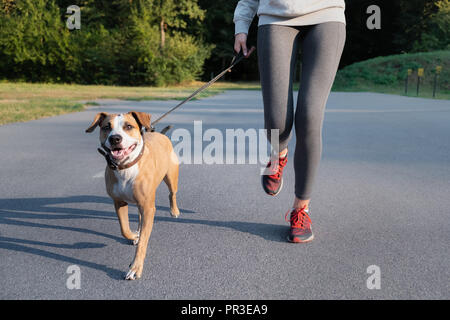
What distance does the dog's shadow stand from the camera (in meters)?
2.62

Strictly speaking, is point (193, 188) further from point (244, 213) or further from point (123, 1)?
point (123, 1)

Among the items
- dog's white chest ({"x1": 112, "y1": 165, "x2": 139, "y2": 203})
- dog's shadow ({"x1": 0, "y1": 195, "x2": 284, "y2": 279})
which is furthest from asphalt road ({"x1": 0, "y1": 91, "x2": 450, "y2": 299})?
dog's white chest ({"x1": 112, "y1": 165, "x2": 139, "y2": 203})

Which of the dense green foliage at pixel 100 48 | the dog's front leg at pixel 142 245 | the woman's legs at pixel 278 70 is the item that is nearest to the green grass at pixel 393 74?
the dense green foliage at pixel 100 48

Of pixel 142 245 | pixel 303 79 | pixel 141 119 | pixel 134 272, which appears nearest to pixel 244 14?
pixel 303 79

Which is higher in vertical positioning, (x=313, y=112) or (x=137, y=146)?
(x=313, y=112)

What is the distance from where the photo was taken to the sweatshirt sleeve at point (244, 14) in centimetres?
311

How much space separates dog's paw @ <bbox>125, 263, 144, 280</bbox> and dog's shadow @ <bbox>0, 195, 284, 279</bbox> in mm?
58

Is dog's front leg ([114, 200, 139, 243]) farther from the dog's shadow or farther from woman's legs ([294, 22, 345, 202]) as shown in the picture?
woman's legs ([294, 22, 345, 202])

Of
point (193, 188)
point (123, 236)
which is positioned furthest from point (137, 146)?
point (193, 188)

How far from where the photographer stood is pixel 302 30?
113 inches

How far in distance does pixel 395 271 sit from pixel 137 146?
164 centimetres

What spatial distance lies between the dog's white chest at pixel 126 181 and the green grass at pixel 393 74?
79.0ft

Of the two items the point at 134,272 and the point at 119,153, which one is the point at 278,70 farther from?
the point at 134,272

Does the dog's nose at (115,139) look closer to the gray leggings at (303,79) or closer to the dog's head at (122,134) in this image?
the dog's head at (122,134)
